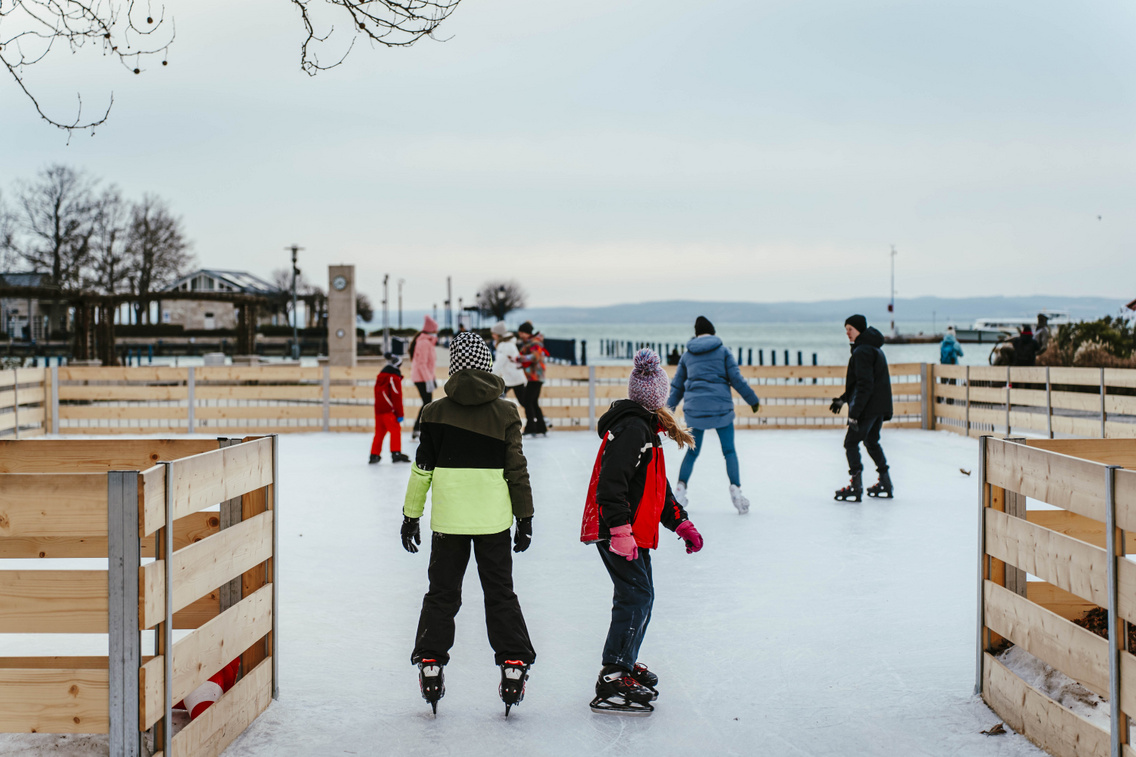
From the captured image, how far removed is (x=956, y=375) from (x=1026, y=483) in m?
12.8

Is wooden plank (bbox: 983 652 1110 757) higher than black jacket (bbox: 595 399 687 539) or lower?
lower

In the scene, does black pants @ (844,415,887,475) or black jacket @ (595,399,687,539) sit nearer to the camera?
black jacket @ (595,399,687,539)

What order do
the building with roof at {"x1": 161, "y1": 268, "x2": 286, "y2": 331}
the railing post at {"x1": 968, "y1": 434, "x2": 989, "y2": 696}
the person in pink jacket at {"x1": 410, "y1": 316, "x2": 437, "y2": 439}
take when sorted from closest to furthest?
the railing post at {"x1": 968, "y1": 434, "x2": 989, "y2": 696}, the person in pink jacket at {"x1": 410, "y1": 316, "x2": 437, "y2": 439}, the building with roof at {"x1": 161, "y1": 268, "x2": 286, "y2": 331}

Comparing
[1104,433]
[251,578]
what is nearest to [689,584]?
[251,578]

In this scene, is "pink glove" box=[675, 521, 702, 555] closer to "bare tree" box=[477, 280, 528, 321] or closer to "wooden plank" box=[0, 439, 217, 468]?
"wooden plank" box=[0, 439, 217, 468]

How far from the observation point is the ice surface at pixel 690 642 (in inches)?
138

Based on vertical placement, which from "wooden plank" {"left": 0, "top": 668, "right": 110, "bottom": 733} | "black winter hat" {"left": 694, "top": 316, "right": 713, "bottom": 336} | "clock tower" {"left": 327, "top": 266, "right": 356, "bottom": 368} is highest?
"clock tower" {"left": 327, "top": 266, "right": 356, "bottom": 368}

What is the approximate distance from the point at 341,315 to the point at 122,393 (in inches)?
Answer: 422

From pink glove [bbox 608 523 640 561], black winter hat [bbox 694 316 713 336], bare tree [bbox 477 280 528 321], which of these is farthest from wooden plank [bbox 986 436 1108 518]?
bare tree [bbox 477 280 528 321]

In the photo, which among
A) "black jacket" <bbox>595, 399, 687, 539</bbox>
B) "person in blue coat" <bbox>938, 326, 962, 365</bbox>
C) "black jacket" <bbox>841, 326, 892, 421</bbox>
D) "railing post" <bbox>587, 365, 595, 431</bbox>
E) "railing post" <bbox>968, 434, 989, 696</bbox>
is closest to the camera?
"black jacket" <bbox>595, 399, 687, 539</bbox>

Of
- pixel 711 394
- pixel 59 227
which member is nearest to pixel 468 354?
pixel 711 394

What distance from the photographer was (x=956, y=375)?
15.5 m

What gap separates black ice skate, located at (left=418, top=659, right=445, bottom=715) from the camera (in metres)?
3.63

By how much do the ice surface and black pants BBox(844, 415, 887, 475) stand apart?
356 millimetres
